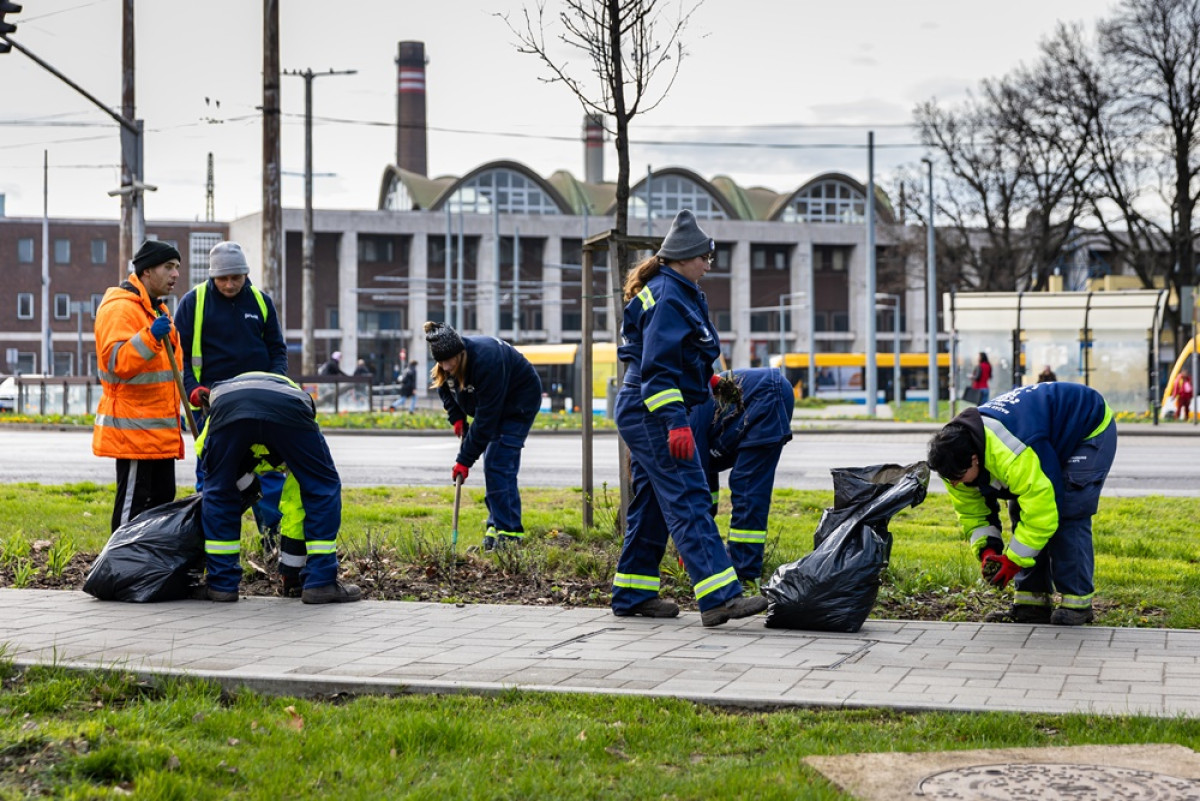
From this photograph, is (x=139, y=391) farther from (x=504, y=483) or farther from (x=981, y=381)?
(x=981, y=381)

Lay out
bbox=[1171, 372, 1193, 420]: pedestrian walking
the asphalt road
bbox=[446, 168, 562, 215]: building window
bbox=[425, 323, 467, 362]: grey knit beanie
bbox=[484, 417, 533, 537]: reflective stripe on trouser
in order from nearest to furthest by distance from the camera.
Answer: bbox=[425, 323, 467, 362]: grey knit beanie
bbox=[484, 417, 533, 537]: reflective stripe on trouser
the asphalt road
bbox=[1171, 372, 1193, 420]: pedestrian walking
bbox=[446, 168, 562, 215]: building window

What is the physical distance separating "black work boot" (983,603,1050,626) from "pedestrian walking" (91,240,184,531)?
455cm

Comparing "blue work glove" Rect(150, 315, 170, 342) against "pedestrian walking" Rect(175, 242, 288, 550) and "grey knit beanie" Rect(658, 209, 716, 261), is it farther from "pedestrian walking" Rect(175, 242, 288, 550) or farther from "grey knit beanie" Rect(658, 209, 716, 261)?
"grey knit beanie" Rect(658, 209, 716, 261)

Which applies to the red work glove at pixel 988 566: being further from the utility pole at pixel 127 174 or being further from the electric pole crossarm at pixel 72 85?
the utility pole at pixel 127 174

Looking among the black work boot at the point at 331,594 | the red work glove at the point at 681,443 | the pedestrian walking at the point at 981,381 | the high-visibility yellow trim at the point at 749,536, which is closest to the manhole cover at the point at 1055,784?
the red work glove at the point at 681,443

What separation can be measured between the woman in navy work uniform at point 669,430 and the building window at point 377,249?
73.3 metres

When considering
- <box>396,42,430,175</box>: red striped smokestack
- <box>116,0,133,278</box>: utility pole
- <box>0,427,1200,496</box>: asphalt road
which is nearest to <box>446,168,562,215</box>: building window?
<box>396,42,430,175</box>: red striped smokestack

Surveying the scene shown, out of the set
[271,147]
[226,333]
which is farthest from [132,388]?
[271,147]

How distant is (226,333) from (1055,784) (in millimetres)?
6117

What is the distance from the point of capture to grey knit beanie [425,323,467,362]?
9055 mm

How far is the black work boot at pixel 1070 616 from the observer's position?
6.88 metres

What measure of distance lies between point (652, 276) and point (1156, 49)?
36.1 metres

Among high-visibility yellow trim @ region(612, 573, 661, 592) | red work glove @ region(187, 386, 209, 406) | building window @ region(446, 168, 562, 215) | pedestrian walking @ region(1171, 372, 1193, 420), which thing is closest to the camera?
high-visibility yellow trim @ region(612, 573, 661, 592)

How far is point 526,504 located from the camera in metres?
13.3
